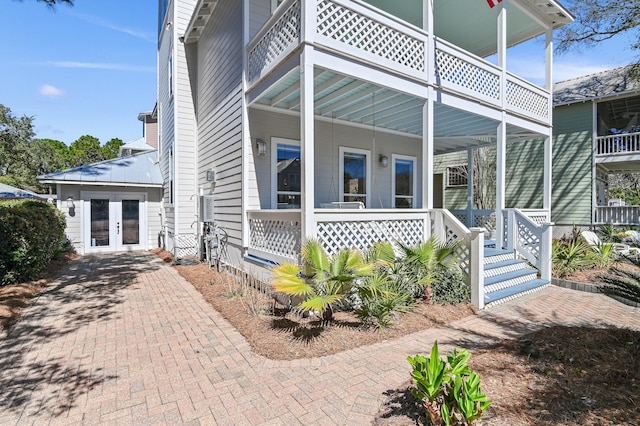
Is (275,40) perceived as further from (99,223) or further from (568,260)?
(99,223)

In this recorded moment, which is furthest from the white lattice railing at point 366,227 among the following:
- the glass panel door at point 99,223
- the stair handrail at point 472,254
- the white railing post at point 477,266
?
the glass panel door at point 99,223

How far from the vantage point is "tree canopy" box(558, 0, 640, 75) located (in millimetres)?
12180

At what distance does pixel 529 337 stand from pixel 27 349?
6149 millimetres

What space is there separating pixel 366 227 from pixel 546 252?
4.46m

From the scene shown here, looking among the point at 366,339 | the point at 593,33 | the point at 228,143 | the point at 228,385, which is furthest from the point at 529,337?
the point at 593,33

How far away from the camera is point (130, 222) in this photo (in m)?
12.4

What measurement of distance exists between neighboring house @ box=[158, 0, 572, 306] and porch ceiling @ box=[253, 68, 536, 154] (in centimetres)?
5

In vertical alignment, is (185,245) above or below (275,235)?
below

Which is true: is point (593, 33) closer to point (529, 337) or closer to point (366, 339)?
point (529, 337)

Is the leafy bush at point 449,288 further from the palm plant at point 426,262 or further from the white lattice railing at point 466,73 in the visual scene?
the white lattice railing at point 466,73

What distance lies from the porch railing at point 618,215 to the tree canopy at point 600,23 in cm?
513

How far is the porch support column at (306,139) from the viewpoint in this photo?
470 cm

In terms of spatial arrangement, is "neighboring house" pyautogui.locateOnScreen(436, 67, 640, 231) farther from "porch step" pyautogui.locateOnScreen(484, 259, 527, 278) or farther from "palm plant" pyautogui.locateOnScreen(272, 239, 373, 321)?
"palm plant" pyautogui.locateOnScreen(272, 239, 373, 321)

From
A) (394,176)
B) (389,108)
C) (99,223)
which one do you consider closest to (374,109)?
(389,108)
